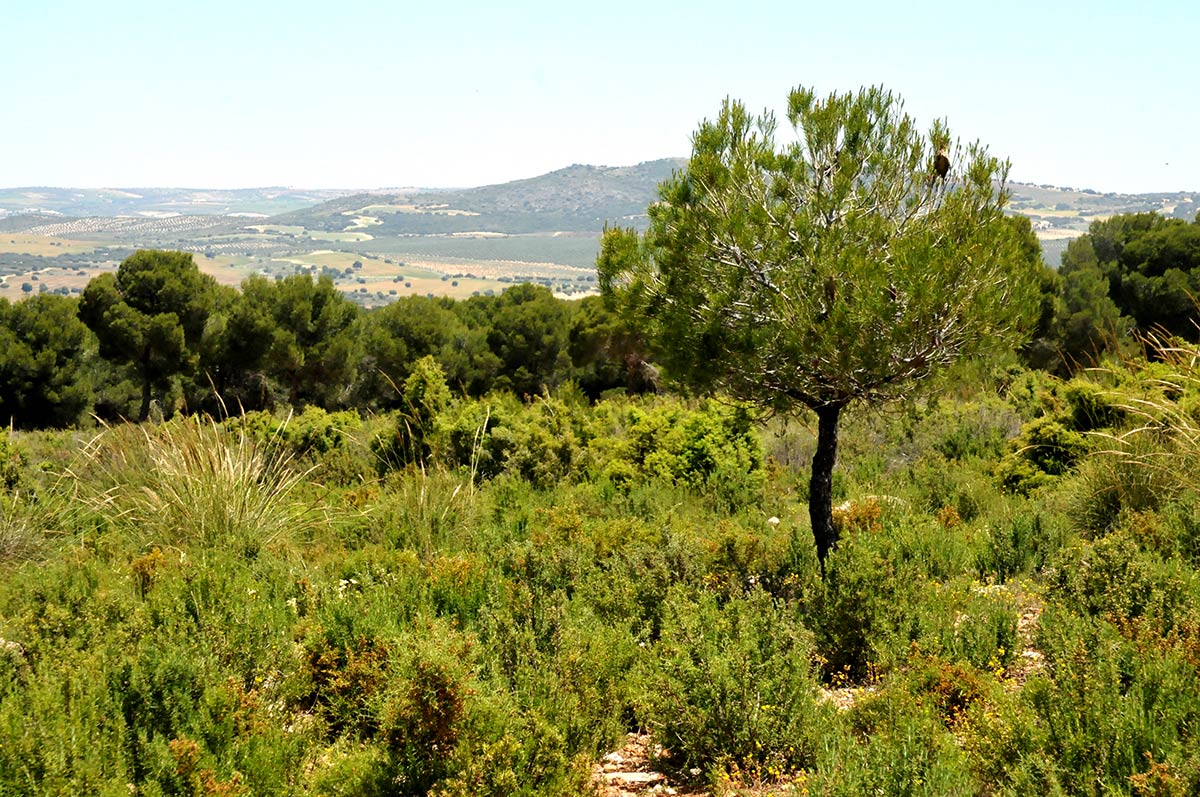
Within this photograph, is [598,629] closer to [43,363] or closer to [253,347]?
[253,347]

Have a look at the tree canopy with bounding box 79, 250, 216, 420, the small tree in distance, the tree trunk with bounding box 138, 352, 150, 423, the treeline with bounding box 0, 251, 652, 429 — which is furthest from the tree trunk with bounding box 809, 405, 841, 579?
the tree trunk with bounding box 138, 352, 150, 423

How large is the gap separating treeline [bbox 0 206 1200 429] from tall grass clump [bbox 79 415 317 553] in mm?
19730

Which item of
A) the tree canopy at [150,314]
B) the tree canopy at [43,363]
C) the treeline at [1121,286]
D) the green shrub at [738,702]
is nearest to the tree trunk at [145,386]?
the tree canopy at [150,314]

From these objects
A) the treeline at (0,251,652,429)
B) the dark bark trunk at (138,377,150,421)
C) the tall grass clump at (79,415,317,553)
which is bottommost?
the dark bark trunk at (138,377,150,421)

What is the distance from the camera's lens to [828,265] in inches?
199

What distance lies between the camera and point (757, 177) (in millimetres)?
5688

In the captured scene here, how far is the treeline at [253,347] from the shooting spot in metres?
29.8

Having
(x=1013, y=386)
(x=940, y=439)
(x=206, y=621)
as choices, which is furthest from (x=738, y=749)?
(x=1013, y=386)

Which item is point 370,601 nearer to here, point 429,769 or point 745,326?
point 429,769

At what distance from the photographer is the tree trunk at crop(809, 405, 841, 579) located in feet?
19.6

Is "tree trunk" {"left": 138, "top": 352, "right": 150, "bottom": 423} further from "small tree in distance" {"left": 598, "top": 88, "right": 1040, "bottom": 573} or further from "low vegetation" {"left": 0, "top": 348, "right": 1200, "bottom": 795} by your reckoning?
"small tree in distance" {"left": 598, "top": 88, "right": 1040, "bottom": 573}

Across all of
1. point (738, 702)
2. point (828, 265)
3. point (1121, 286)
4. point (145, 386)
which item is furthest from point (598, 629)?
point (145, 386)

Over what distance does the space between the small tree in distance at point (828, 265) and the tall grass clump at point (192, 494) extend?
3.41m

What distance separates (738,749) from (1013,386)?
11.3 m
